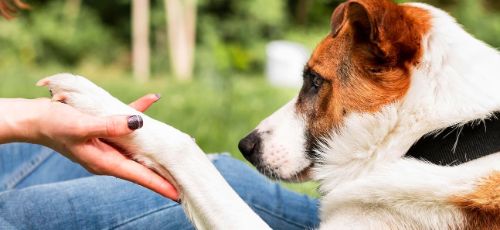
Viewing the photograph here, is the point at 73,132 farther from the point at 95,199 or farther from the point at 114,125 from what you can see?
the point at 95,199

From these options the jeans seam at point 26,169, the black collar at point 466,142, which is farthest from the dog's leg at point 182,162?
the jeans seam at point 26,169

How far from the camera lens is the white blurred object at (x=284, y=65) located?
10.8m

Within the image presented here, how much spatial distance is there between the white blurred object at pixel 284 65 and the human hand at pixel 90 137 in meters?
8.49

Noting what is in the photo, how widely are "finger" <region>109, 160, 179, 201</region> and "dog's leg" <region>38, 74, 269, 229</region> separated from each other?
45 millimetres

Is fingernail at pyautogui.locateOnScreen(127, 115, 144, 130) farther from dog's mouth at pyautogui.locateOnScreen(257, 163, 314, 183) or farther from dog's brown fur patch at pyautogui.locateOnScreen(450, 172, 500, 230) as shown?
dog's brown fur patch at pyautogui.locateOnScreen(450, 172, 500, 230)

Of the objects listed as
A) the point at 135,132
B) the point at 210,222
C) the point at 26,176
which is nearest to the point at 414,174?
the point at 210,222

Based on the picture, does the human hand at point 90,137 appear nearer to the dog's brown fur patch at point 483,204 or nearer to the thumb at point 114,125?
the thumb at point 114,125

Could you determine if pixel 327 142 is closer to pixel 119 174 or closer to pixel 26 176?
pixel 119 174

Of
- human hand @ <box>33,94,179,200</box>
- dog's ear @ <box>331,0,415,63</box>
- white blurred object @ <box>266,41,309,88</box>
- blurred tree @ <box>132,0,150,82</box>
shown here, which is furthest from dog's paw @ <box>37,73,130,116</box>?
blurred tree @ <box>132,0,150,82</box>

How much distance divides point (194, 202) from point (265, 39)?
12.9 meters

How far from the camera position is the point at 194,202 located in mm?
2014

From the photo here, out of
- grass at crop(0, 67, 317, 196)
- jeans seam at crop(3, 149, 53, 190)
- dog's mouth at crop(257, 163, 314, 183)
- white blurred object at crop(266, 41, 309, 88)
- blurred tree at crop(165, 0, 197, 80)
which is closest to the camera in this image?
dog's mouth at crop(257, 163, 314, 183)

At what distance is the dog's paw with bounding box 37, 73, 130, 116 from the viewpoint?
6.66ft

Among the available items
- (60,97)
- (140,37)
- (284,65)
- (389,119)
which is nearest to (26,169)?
(60,97)
